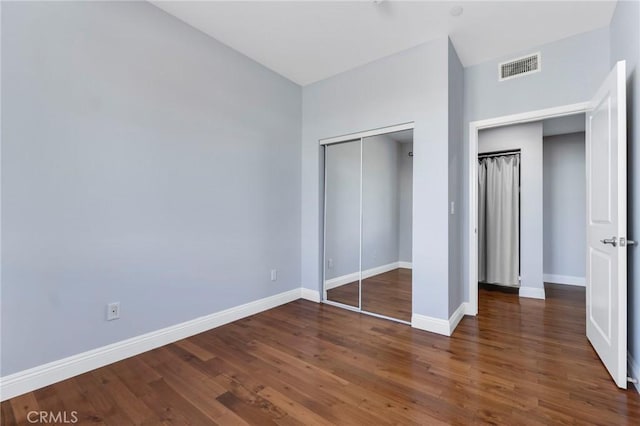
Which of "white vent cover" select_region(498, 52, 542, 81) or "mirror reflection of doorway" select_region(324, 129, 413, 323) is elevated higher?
"white vent cover" select_region(498, 52, 542, 81)

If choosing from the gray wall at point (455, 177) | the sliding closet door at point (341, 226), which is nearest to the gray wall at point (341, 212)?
Answer: the sliding closet door at point (341, 226)

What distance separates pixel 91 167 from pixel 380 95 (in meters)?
2.79

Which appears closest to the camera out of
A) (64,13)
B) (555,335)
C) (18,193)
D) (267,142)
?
(18,193)

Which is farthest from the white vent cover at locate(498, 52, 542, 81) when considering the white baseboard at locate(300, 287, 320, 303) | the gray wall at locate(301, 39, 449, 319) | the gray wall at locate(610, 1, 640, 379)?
the white baseboard at locate(300, 287, 320, 303)

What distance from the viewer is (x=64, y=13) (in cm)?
201

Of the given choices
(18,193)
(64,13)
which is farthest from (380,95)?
(18,193)

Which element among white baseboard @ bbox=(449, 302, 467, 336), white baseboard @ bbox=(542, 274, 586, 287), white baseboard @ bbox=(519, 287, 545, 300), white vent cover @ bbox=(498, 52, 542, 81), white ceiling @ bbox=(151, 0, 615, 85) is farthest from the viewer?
white baseboard @ bbox=(542, 274, 586, 287)

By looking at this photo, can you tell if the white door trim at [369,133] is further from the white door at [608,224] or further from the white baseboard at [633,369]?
the white baseboard at [633,369]

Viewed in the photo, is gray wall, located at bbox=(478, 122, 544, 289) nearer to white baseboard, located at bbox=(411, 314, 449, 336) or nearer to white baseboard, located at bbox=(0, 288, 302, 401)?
white baseboard, located at bbox=(411, 314, 449, 336)

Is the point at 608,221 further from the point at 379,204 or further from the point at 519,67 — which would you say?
the point at 379,204

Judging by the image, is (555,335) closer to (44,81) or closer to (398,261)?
(398,261)

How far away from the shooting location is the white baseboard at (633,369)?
6.13ft

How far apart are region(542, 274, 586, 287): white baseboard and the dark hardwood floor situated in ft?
7.94

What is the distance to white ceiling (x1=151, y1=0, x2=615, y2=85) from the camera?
96.2 inches
